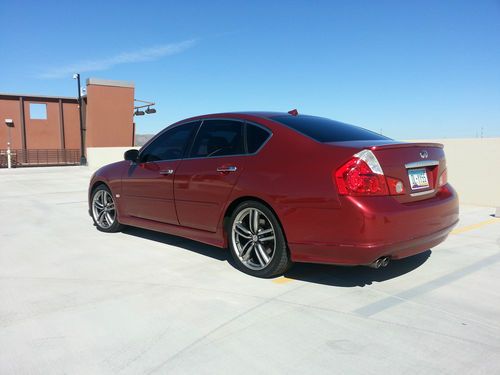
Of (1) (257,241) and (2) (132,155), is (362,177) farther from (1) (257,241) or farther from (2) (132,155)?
(2) (132,155)

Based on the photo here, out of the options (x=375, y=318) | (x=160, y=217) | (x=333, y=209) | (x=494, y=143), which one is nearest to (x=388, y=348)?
(x=375, y=318)

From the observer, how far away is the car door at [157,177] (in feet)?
15.5

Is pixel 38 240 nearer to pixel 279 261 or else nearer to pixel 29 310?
pixel 29 310

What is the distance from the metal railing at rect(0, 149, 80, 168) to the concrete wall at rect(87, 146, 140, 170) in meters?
10.3

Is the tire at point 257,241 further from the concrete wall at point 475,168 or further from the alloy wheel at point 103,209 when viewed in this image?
the concrete wall at point 475,168

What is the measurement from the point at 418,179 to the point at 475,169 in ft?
20.3

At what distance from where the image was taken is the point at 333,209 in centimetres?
327

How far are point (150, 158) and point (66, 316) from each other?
2.45 m

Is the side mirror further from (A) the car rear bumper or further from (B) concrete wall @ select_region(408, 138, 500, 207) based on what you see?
(B) concrete wall @ select_region(408, 138, 500, 207)

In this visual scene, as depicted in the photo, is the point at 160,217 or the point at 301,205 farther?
the point at 160,217

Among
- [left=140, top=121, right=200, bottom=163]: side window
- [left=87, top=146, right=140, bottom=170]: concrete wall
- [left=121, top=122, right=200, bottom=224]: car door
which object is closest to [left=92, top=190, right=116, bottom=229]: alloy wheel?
[left=121, top=122, right=200, bottom=224]: car door

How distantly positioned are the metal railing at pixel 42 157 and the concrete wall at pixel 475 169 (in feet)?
94.1

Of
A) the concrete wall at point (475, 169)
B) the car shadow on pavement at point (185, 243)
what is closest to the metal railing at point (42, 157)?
the car shadow on pavement at point (185, 243)

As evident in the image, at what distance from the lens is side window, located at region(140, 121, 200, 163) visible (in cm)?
475
